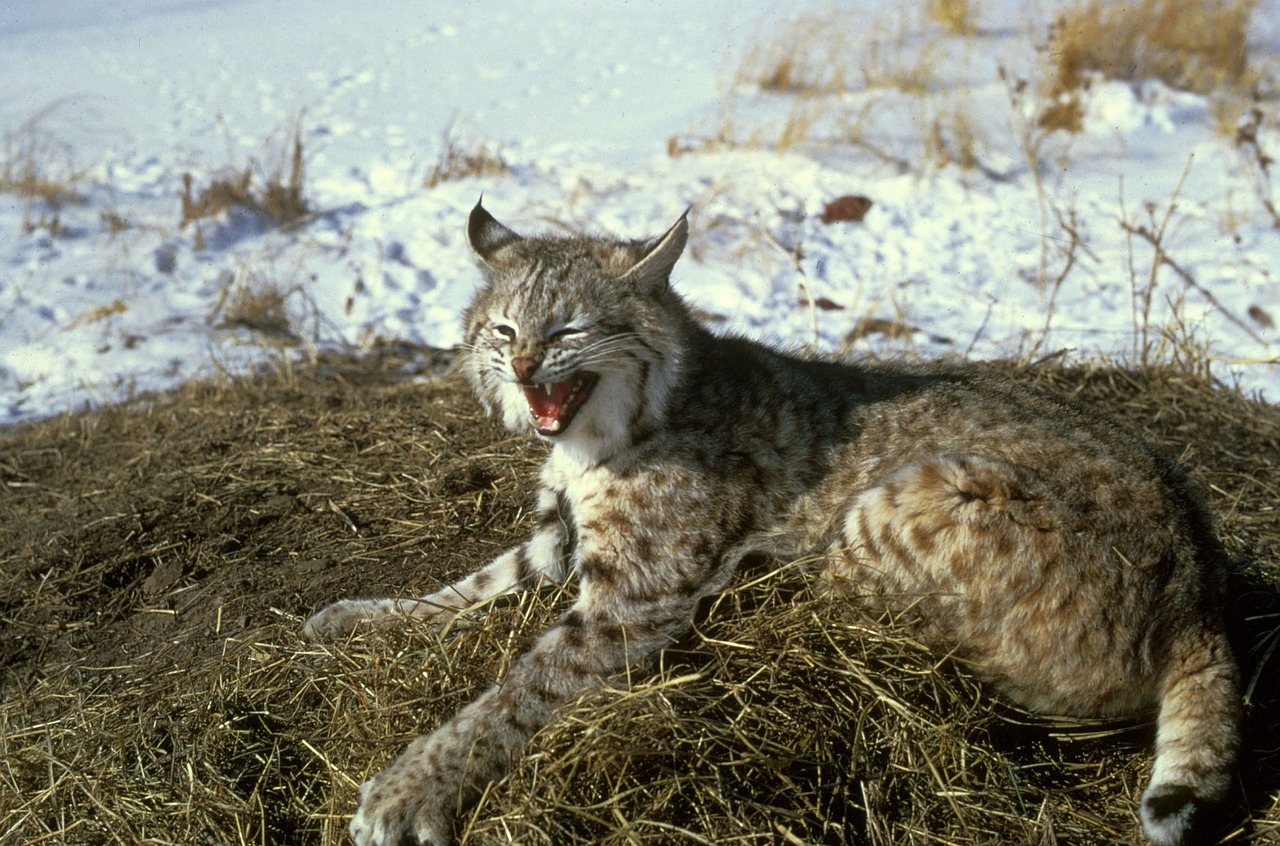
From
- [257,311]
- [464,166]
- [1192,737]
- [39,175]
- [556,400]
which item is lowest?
[257,311]

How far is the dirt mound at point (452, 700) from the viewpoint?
2.99 meters

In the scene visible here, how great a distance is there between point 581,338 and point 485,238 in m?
0.70

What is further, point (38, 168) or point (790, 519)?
point (38, 168)

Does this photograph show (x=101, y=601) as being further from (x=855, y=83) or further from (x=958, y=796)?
(x=855, y=83)

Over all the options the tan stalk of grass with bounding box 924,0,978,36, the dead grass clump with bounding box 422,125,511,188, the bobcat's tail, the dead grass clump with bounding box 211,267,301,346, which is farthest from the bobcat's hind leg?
the tan stalk of grass with bounding box 924,0,978,36

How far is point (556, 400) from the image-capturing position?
3393 millimetres

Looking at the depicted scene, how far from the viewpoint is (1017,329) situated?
705 cm

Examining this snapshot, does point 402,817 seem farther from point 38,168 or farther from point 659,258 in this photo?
point 38,168

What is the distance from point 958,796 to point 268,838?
1887 millimetres

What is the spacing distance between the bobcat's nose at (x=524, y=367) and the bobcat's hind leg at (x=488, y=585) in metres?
0.75

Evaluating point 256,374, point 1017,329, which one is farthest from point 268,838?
point 1017,329

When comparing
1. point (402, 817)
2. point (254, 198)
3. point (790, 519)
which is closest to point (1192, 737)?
point (790, 519)

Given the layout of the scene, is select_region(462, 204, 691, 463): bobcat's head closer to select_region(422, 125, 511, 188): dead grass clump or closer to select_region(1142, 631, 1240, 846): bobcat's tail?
select_region(1142, 631, 1240, 846): bobcat's tail

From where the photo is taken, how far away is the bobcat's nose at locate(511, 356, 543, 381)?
10.6 feet
